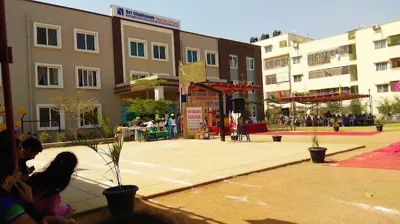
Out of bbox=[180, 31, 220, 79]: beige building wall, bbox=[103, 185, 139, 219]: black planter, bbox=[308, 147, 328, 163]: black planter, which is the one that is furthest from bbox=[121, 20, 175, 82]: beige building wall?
bbox=[103, 185, 139, 219]: black planter

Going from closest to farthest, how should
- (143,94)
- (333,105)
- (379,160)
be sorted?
(379,160), (143,94), (333,105)

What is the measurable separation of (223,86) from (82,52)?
9727mm

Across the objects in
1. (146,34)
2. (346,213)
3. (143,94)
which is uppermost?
(146,34)

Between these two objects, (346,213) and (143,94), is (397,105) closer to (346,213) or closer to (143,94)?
(143,94)

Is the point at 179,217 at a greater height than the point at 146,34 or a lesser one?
lesser

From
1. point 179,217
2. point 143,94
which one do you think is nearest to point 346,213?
point 179,217

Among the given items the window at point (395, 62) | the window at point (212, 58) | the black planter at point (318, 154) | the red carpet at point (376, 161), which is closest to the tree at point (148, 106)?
the window at point (212, 58)

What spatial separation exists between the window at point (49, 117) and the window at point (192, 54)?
12.4 metres

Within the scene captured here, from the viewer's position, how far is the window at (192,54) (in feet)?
98.3

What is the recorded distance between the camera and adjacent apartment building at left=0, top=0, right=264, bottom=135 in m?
20.5

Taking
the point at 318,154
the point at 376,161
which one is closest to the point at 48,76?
the point at 318,154

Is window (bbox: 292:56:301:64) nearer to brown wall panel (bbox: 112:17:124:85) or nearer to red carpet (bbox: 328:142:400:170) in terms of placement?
brown wall panel (bbox: 112:17:124:85)

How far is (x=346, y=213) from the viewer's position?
181 inches

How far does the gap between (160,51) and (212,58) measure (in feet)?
20.3
